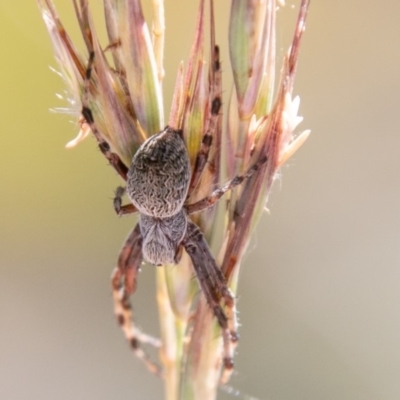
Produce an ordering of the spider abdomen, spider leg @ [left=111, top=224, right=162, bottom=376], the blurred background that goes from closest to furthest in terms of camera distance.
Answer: the spider abdomen
spider leg @ [left=111, top=224, right=162, bottom=376]
the blurred background

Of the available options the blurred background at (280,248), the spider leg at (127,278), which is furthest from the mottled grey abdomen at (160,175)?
the blurred background at (280,248)

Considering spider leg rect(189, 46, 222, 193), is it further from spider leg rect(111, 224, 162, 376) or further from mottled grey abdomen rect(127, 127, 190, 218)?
spider leg rect(111, 224, 162, 376)

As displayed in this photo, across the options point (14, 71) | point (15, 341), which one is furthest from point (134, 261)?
point (15, 341)

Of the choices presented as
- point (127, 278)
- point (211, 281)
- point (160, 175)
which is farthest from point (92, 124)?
point (127, 278)

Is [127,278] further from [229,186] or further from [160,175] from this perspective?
[229,186]

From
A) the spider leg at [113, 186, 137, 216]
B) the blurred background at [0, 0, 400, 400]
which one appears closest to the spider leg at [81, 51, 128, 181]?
the spider leg at [113, 186, 137, 216]

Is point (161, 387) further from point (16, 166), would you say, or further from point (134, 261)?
point (134, 261)

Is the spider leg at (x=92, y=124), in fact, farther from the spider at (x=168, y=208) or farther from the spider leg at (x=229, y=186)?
the spider leg at (x=229, y=186)
